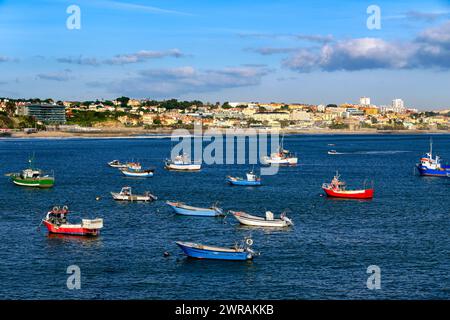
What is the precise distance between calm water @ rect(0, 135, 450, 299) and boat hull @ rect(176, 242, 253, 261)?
0.66 ft

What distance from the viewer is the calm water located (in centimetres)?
1669

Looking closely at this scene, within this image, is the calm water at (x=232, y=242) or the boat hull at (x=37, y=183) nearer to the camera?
the calm water at (x=232, y=242)

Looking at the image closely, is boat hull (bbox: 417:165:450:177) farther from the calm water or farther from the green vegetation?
the green vegetation

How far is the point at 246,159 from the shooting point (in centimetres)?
7800

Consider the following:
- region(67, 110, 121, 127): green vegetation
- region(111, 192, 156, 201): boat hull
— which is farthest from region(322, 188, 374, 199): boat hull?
region(67, 110, 121, 127): green vegetation

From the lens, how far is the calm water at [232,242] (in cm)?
1669

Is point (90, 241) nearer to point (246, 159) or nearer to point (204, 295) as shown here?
point (204, 295)

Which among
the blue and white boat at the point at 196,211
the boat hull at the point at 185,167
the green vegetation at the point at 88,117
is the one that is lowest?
the boat hull at the point at 185,167

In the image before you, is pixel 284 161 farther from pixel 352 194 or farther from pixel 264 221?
pixel 264 221

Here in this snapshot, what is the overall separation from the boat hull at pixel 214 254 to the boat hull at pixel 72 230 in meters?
5.18

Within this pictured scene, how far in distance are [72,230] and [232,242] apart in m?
5.87

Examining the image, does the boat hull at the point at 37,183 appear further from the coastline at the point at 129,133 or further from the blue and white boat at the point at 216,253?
the coastline at the point at 129,133

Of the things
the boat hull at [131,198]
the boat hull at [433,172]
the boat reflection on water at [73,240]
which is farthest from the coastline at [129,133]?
the boat reflection on water at [73,240]

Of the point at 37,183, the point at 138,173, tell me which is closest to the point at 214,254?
the point at 37,183
